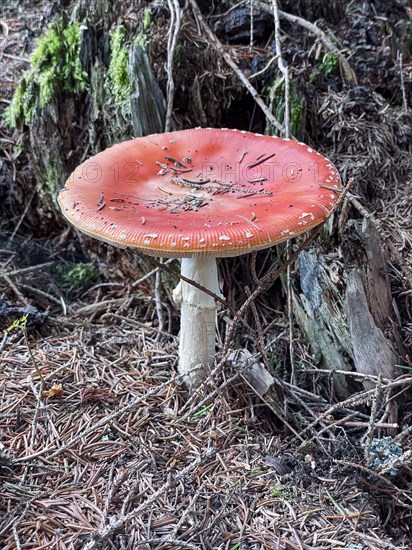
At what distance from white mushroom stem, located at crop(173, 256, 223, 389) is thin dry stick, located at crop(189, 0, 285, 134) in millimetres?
1321

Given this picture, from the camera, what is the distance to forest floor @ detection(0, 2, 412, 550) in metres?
2.29

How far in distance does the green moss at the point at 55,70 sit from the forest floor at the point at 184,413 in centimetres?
36

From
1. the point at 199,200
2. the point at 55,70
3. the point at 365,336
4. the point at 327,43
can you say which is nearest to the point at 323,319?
the point at 365,336

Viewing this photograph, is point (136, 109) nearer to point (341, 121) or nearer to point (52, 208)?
point (52, 208)

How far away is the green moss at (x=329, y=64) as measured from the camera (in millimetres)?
4152

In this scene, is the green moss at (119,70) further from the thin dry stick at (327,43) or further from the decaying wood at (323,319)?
the decaying wood at (323,319)

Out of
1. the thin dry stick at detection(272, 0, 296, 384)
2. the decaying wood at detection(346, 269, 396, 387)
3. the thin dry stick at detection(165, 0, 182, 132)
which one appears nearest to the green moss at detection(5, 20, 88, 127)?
the thin dry stick at detection(165, 0, 182, 132)

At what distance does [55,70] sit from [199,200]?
2.28 meters

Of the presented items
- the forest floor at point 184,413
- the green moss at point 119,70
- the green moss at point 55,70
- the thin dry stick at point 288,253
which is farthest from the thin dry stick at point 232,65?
the green moss at point 55,70

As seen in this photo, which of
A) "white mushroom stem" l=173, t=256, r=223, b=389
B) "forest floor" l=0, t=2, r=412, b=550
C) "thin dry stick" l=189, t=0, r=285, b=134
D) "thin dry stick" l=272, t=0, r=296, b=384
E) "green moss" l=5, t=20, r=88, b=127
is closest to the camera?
"forest floor" l=0, t=2, r=412, b=550

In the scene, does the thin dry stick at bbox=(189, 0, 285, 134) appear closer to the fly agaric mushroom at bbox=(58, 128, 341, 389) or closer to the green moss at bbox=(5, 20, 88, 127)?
the fly agaric mushroom at bbox=(58, 128, 341, 389)

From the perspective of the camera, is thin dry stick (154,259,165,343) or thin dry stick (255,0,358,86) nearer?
thin dry stick (154,259,165,343)

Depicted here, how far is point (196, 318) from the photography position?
307cm

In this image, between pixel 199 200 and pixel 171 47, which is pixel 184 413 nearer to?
pixel 199 200
